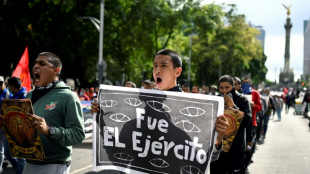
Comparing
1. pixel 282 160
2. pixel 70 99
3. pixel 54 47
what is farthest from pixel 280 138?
pixel 54 47

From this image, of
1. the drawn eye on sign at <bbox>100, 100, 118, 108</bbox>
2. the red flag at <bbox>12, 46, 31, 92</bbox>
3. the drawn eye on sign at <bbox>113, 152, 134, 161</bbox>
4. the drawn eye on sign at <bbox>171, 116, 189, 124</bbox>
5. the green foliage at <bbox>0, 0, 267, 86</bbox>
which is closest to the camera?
the drawn eye on sign at <bbox>171, 116, 189, 124</bbox>

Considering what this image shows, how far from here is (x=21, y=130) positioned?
329cm

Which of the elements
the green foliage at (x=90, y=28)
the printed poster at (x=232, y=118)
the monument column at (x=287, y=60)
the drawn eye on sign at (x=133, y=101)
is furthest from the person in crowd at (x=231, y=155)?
the monument column at (x=287, y=60)

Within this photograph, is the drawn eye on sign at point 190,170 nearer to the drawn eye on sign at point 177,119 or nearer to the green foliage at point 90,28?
the drawn eye on sign at point 177,119

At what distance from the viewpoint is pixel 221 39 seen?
147 ft

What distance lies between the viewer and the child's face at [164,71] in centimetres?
303

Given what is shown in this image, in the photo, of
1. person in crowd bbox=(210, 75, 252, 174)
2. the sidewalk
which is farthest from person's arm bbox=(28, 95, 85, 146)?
the sidewalk

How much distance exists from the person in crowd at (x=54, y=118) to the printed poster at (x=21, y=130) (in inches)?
4.7

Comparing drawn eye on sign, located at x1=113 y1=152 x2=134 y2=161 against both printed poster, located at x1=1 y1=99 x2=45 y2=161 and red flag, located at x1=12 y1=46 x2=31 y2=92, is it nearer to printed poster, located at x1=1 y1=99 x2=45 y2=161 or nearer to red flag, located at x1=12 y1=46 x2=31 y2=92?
printed poster, located at x1=1 y1=99 x2=45 y2=161

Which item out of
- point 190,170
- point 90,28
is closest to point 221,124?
point 190,170

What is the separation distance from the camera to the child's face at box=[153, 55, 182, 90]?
303cm

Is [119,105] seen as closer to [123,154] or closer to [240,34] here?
[123,154]

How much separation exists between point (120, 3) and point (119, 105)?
82.4 ft

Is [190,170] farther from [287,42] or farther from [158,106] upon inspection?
[287,42]
